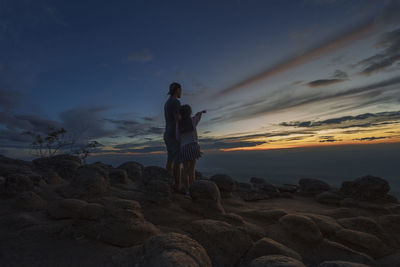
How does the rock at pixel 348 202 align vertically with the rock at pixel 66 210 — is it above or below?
below

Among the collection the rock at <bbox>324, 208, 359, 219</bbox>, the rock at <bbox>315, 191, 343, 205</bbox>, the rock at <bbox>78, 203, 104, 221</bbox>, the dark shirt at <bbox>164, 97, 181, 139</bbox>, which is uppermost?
the dark shirt at <bbox>164, 97, 181, 139</bbox>

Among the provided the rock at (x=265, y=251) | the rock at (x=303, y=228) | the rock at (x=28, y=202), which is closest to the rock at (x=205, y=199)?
the rock at (x=303, y=228)

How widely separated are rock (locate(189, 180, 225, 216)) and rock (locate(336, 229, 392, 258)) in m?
2.27

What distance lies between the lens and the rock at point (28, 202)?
334cm

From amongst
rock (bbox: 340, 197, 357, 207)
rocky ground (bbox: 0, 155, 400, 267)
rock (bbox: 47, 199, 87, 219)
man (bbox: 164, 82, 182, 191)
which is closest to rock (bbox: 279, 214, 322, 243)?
rocky ground (bbox: 0, 155, 400, 267)

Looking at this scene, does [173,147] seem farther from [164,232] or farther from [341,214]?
[341,214]

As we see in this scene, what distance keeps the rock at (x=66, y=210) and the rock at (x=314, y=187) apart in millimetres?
8510

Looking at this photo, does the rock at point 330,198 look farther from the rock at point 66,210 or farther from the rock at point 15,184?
the rock at point 15,184

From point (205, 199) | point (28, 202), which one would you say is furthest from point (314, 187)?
point (28, 202)

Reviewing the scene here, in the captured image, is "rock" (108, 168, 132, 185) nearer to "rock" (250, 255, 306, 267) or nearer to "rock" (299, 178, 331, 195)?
"rock" (250, 255, 306, 267)

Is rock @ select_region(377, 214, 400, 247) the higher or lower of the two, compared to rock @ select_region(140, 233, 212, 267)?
lower

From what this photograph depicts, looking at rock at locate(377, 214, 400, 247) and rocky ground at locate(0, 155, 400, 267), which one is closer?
rocky ground at locate(0, 155, 400, 267)

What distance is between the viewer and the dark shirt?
4941 millimetres

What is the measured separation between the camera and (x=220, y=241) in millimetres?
2662
